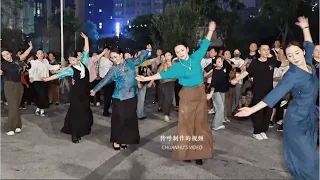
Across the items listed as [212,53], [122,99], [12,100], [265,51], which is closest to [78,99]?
[122,99]

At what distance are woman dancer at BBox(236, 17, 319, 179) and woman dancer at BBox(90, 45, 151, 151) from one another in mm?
2650

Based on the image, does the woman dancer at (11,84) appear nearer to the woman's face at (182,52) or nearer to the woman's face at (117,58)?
the woman's face at (117,58)

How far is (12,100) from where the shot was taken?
807 cm

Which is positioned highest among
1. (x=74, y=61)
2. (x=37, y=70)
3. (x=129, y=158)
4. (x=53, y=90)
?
(x=74, y=61)

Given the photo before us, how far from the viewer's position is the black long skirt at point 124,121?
6797mm

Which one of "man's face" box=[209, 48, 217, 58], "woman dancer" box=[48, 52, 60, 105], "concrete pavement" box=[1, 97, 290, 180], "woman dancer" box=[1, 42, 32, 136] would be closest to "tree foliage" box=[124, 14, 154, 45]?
"woman dancer" box=[48, 52, 60, 105]

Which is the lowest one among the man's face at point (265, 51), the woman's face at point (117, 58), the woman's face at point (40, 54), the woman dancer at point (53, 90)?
the woman dancer at point (53, 90)

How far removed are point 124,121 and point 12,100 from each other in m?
2.56

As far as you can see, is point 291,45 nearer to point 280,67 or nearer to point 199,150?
point 199,150

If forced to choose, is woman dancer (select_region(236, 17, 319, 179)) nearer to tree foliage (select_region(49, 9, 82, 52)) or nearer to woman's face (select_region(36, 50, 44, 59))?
woman's face (select_region(36, 50, 44, 59))

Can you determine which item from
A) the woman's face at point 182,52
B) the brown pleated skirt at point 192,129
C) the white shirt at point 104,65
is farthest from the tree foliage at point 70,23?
the brown pleated skirt at point 192,129

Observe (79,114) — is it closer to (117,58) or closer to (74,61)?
(74,61)

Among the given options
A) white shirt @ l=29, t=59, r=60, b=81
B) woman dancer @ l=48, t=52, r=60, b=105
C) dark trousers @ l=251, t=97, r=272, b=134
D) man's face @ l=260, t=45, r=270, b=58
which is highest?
man's face @ l=260, t=45, r=270, b=58

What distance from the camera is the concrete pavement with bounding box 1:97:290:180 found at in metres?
5.48
